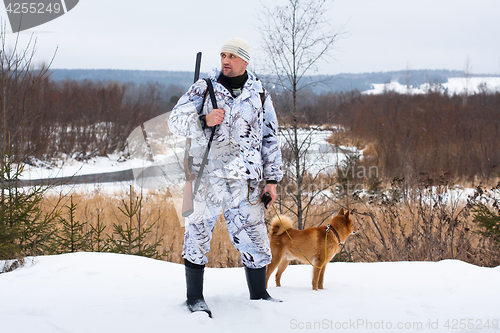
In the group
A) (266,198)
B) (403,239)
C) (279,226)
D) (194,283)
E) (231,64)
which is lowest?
(403,239)

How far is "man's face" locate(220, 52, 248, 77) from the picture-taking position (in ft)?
9.27

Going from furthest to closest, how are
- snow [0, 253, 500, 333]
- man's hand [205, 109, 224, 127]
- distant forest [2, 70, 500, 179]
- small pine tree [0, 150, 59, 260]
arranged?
distant forest [2, 70, 500, 179]
small pine tree [0, 150, 59, 260]
man's hand [205, 109, 224, 127]
snow [0, 253, 500, 333]

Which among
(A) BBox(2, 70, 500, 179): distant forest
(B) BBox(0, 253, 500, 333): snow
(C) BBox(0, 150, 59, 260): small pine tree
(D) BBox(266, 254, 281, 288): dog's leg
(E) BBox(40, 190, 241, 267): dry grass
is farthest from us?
(A) BBox(2, 70, 500, 179): distant forest

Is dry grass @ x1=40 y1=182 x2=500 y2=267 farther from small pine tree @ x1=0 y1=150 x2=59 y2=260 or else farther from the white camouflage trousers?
the white camouflage trousers

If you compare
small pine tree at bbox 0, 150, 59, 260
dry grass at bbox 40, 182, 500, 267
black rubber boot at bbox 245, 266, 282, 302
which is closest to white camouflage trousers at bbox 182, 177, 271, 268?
black rubber boot at bbox 245, 266, 282, 302

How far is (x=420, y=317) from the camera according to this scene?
9.21 feet

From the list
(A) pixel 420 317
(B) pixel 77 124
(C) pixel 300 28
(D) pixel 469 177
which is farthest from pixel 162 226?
(B) pixel 77 124

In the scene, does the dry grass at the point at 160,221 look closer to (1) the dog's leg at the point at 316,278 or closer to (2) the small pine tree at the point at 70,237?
(2) the small pine tree at the point at 70,237

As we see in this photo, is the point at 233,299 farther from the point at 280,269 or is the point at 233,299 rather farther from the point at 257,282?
the point at 280,269

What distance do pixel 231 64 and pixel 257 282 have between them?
1.78 metres

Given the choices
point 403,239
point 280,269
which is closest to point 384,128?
point 403,239

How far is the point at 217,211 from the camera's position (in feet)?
9.35

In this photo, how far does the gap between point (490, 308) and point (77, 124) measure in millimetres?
23554

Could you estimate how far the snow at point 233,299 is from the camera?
2529mm
